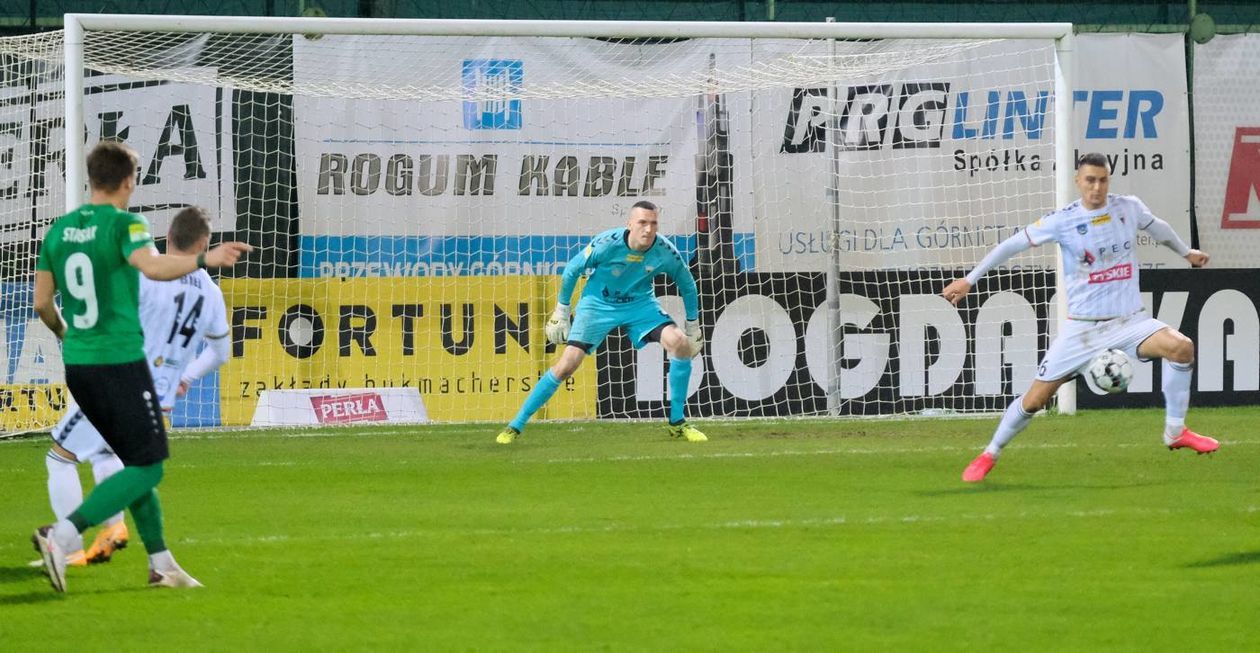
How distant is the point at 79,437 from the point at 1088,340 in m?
5.93

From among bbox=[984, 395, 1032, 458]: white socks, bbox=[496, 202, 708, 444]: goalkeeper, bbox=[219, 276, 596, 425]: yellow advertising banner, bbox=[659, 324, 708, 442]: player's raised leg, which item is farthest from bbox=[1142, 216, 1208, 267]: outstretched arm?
bbox=[219, 276, 596, 425]: yellow advertising banner

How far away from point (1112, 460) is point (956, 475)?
4.69ft

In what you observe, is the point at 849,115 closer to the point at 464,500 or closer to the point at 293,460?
the point at 293,460

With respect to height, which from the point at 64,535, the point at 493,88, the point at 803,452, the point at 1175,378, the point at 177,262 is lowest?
the point at 803,452

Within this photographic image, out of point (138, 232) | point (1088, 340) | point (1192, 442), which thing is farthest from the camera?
point (1192, 442)

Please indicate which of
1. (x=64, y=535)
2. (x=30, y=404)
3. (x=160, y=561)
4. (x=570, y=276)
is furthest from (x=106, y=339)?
(x=30, y=404)

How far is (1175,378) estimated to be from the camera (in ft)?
36.3

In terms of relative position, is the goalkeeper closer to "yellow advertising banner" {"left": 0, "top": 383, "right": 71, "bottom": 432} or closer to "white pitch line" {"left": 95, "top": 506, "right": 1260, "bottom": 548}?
"yellow advertising banner" {"left": 0, "top": 383, "right": 71, "bottom": 432}

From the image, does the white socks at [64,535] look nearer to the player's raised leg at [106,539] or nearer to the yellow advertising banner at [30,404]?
the player's raised leg at [106,539]

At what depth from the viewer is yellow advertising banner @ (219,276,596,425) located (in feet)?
51.0

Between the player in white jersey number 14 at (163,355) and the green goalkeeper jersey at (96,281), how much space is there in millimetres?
912

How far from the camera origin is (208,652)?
5.63 meters

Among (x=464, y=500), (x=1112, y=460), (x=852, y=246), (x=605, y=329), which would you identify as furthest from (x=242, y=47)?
(x=1112, y=460)

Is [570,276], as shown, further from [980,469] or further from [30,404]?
[30,404]
